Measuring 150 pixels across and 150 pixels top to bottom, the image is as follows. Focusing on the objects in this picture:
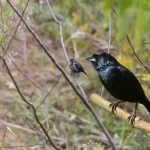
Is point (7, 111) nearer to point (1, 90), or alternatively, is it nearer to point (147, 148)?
point (1, 90)

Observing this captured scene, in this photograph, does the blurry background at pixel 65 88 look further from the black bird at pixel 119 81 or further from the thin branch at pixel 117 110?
the thin branch at pixel 117 110

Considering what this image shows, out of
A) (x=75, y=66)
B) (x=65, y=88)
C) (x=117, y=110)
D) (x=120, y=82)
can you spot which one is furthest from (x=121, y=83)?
(x=65, y=88)

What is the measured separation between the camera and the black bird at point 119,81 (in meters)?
2.23

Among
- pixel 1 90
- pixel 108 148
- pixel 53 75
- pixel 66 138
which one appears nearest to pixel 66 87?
pixel 53 75

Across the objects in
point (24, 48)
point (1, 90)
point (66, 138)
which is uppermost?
point (24, 48)

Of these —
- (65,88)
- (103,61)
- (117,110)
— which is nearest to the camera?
(117,110)

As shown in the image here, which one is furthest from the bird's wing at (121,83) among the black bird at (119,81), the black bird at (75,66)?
the black bird at (75,66)

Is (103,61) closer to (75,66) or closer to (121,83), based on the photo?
(121,83)

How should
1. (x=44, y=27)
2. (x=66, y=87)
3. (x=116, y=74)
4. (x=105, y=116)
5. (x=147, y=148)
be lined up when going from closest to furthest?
(x=116, y=74)
(x=147, y=148)
(x=105, y=116)
(x=66, y=87)
(x=44, y=27)

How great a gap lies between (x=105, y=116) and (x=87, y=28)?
1.92m

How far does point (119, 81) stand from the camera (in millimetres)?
2238

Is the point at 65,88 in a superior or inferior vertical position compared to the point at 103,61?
inferior

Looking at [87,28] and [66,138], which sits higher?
[87,28]

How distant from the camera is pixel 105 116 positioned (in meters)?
5.08
